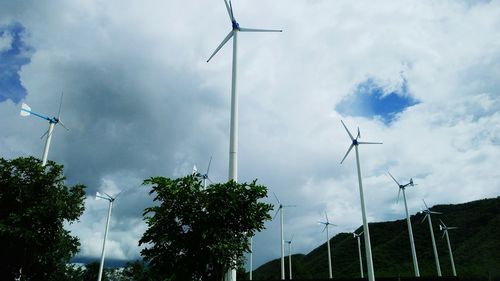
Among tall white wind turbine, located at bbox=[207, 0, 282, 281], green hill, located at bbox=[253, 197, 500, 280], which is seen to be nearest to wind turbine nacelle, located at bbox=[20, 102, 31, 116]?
tall white wind turbine, located at bbox=[207, 0, 282, 281]

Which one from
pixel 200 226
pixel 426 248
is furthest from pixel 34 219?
pixel 426 248

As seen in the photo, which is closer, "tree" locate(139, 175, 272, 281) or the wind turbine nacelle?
"tree" locate(139, 175, 272, 281)

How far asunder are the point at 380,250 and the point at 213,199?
13100cm

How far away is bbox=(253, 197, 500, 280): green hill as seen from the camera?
10150 cm

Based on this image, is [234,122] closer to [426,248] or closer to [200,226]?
[200,226]

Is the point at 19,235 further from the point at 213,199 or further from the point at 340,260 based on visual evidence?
the point at 340,260

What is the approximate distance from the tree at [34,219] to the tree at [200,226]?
10.2 metres

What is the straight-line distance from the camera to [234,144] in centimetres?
2148

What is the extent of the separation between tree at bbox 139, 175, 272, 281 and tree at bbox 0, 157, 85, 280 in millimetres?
10193

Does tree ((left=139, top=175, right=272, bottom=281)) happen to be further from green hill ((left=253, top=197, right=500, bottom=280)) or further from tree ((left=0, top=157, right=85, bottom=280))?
green hill ((left=253, top=197, right=500, bottom=280))

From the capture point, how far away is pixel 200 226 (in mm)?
19453

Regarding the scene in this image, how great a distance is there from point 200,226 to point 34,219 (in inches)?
534

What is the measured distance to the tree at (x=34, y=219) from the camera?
25625mm

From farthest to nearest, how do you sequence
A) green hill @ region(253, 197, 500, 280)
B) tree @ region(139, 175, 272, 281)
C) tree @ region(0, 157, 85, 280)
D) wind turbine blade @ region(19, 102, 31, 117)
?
green hill @ region(253, 197, 500, 280) → wind turbine blade @ region(19, 102, 31, 117) → tree @ region(0, 157, 85, 280) → tree @ region(139, 175, 272, 281)
